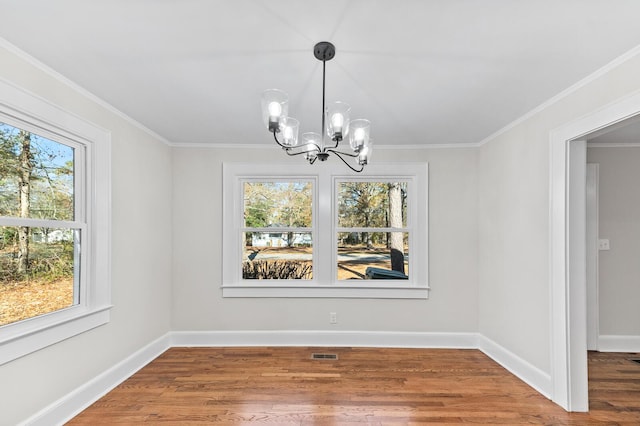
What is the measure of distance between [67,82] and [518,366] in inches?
162

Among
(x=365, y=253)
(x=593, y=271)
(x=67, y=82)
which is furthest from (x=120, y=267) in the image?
(x=593, y=271)

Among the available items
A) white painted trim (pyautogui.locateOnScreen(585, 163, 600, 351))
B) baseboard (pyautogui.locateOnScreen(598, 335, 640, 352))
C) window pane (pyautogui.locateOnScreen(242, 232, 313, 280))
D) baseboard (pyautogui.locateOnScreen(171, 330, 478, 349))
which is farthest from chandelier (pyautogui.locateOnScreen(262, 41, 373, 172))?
baseboard (pyautogui.locateOnScreen(598, 335, 640, 352))

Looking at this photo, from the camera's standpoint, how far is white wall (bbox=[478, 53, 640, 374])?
256 centimetres

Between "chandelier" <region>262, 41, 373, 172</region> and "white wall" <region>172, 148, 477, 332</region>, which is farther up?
"chandelier" <region>262, 41, 373, 172</region>

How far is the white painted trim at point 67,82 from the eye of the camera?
194cm

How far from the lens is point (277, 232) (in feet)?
13.2

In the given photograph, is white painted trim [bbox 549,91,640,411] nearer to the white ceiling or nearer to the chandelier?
the white ceiling

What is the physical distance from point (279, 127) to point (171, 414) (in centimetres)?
215

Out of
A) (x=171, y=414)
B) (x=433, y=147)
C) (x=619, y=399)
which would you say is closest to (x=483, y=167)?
(x=433, y=147)

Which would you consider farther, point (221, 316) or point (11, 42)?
point (221, 316)

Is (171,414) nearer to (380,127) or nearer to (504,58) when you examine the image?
(380,127)

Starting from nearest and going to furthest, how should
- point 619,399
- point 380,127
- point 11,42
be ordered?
1. point 11,42
2. point 619,399
3. point 380,127

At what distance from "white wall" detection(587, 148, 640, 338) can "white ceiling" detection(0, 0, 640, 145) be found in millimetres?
1851

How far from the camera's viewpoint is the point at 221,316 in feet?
12.9
